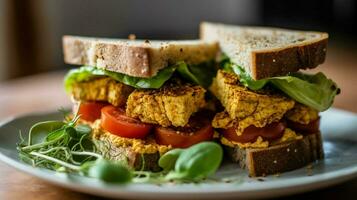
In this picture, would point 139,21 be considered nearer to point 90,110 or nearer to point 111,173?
point 90,110

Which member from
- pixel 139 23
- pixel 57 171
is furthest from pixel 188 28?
pixel 57 171

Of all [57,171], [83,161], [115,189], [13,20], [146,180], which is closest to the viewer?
[115,189]

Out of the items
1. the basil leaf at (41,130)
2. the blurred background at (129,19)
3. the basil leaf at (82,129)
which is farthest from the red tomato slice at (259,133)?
the blurred background at (129,19)

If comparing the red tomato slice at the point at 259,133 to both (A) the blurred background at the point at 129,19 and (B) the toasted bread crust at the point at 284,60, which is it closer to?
(B) the toasted bread crust at the point at 284,60

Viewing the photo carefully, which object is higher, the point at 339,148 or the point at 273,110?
the point at 273,110

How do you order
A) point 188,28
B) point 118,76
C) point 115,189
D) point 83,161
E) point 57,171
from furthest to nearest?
point 188,28
point 118,76
point 83,161
point 57,171
point 115,189

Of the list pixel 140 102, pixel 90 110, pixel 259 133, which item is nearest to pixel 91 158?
pixel 140 102

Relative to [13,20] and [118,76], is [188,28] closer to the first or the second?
[13,20]

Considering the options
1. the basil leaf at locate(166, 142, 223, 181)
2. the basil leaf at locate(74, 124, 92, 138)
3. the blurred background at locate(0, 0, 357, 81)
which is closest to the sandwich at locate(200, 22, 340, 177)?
the basil leaf at locate(166, 142, 223, 181)
